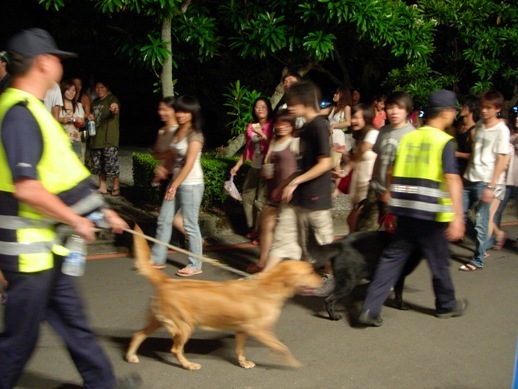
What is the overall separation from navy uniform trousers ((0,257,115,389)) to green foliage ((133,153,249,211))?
186 inches

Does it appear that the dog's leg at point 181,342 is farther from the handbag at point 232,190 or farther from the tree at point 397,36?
the tree at point 397,36

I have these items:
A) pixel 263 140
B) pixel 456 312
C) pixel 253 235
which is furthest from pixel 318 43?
pixel 456 312

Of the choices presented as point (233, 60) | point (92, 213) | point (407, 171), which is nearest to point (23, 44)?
point (92, 213)

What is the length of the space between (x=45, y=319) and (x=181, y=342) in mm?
1105

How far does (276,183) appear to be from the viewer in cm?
571

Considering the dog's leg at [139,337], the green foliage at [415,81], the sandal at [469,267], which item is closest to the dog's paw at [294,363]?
the dog's leg at [139,337]

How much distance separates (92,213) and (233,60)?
35.4 feet

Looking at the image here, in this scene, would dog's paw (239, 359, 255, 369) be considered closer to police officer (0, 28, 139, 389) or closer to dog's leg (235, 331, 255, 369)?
dog's leg (235, 331, 255, 369)

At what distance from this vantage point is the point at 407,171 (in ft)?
16.5

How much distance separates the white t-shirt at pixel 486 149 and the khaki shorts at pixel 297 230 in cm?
227

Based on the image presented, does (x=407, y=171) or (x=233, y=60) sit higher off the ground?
(x=233, y=60)

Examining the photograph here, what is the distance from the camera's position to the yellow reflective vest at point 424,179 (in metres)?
4.91

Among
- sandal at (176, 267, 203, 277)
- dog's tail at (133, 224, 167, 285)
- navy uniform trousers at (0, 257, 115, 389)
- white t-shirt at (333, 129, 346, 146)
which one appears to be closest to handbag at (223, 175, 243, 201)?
sandal at (176, 267, 203, 277)

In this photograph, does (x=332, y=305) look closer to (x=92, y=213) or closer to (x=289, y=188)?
(x=289, y=188)
